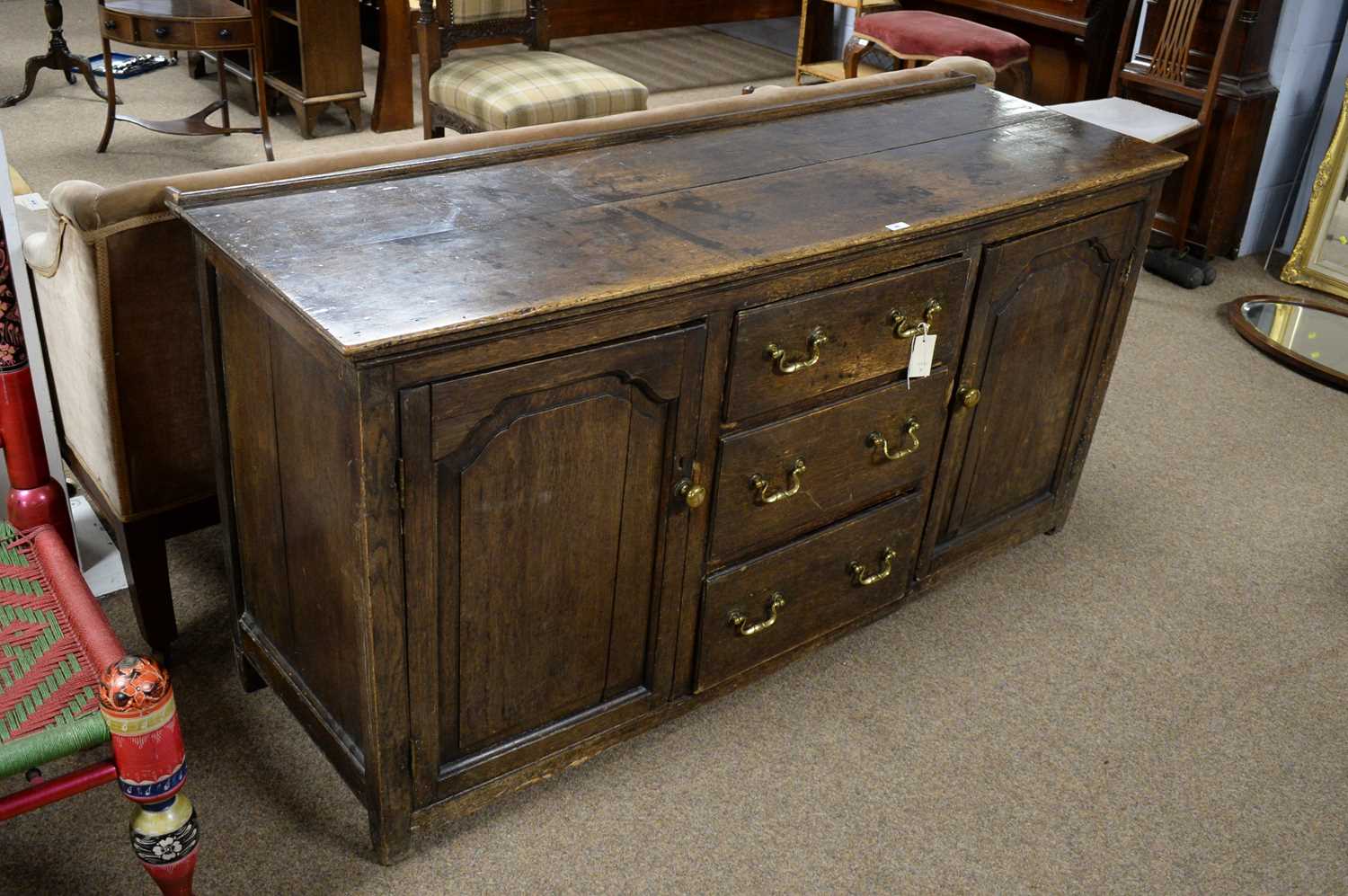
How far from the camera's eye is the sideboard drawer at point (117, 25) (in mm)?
3883

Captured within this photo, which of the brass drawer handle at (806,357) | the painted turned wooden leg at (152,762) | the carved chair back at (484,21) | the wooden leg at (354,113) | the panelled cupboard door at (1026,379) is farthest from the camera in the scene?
the wooden leg at (354,113)

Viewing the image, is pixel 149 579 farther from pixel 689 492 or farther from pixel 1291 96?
pixel 1291 96

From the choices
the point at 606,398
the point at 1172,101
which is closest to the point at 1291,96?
the point at 1172,101

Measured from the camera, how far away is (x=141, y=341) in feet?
6.18

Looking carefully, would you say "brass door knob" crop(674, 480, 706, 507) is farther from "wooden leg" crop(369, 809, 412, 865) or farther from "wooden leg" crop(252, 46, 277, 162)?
"wooden leg" crop(252, 46, 277, 162)

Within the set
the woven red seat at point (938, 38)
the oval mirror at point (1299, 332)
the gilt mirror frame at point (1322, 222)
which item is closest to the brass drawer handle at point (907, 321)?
the oval mirror at point (1299, 332)

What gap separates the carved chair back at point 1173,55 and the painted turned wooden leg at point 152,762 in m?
3.46

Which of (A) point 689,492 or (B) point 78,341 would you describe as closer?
(A) point 689,492

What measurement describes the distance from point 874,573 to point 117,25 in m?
3.13

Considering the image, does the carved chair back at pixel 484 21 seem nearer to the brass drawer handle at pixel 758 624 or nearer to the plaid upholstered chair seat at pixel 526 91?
the plaid upholstered chair seat at pixel 526 91

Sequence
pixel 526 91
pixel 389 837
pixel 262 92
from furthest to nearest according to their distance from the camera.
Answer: pixel 262 92
pixel 526 91
pixel 389 837

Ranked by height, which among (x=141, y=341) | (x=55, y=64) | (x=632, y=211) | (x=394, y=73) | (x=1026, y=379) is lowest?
(x=55, y=64)

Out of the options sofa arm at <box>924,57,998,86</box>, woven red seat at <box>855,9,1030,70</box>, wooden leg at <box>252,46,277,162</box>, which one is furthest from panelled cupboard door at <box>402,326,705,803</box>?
woven red seat at <box>855,9,1030,70</box>

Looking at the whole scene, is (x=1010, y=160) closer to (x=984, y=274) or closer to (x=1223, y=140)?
(x=984, y=274)
